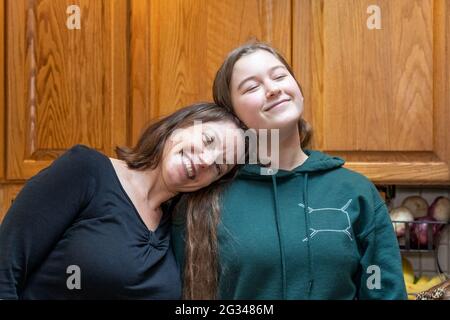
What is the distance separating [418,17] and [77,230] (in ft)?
3.20

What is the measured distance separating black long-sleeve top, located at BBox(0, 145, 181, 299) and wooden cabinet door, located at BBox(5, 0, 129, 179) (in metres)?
0.46

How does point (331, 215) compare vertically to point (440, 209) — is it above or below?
above

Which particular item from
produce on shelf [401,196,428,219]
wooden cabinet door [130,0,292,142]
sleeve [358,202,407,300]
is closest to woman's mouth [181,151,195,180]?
sleeve [358,202,407,300]

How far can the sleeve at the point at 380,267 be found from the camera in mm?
1010

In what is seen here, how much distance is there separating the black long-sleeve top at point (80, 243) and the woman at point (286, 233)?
81mm

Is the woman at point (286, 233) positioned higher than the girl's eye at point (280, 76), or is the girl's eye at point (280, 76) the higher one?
the girl's eye at point (280, 76)

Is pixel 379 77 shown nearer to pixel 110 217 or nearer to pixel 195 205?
pixel 195 205

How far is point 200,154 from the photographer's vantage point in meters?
1.01

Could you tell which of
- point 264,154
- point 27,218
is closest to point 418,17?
point 264,154

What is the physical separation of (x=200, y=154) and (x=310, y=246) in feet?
0.81

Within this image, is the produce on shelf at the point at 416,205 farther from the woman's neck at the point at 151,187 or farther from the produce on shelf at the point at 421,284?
the woman's neck at the point at 151,187

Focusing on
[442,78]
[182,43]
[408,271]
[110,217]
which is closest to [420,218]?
[408,271]

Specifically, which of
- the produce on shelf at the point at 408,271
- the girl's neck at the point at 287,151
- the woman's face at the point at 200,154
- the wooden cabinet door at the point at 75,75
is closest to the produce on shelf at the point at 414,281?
the produce on shelf at the point at 408,271

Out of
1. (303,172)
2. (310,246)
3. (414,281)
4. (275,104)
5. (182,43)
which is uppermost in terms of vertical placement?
(182,43)
